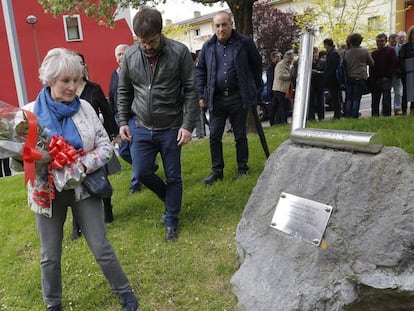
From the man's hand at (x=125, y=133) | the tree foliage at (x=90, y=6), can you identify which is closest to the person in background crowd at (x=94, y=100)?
the man's hand at (x=125, y=133)

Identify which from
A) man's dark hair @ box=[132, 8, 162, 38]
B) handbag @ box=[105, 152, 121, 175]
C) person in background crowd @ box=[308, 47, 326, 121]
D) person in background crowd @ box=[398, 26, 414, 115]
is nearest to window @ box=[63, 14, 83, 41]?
person in background crowd @ box=[308, 47, 326, 121]

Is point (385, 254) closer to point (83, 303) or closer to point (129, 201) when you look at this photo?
point (83, 303)

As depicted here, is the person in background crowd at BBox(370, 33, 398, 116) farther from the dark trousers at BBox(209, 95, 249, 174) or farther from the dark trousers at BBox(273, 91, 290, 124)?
the dark trousers at BBox(209, 95, 249, 174)

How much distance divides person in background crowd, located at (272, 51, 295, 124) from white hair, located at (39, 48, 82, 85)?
7615 millimetres

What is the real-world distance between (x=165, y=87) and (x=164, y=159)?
66cm

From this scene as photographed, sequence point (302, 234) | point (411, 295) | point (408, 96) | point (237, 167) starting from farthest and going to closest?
point (408, 96) → point (237, 167) → point (302, 234) → point (411, 295)

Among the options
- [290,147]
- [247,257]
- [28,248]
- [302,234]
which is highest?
[290,147]

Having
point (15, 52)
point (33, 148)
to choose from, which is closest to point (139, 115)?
point (33, 148)

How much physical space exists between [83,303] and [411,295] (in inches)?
88.8

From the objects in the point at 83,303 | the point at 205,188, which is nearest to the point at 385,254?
the point at 83,303

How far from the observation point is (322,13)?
1157 inches

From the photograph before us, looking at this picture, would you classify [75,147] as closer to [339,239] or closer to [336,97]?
[339,239]

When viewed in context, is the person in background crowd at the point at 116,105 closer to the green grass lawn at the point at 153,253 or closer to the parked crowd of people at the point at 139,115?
the parked crowd of people at the point at 139,115

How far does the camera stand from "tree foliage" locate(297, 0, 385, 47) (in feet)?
91.2
